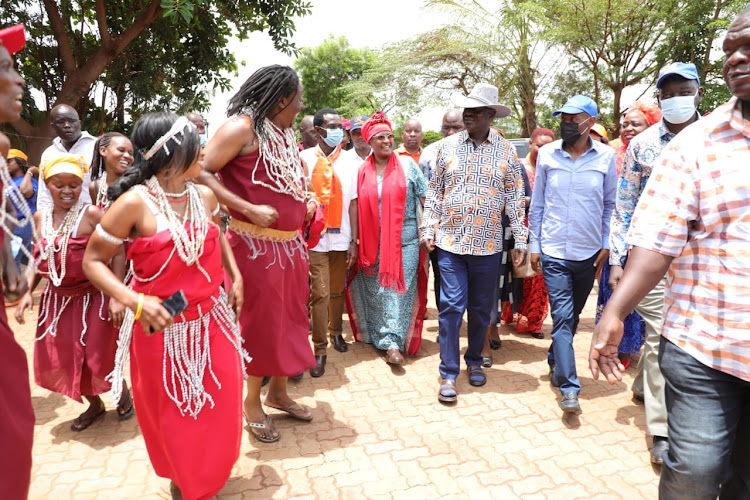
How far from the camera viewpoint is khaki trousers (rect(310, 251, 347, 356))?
4664 millimetres

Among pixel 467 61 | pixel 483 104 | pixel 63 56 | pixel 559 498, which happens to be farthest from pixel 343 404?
pixel 467 61

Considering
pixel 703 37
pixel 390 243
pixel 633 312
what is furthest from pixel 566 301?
pixel 703 37

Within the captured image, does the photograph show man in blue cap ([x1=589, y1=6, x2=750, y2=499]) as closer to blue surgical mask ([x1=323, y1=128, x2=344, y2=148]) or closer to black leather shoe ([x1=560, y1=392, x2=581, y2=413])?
black leather shoe ([x1=560, y1=392, x2=581, y2=413])

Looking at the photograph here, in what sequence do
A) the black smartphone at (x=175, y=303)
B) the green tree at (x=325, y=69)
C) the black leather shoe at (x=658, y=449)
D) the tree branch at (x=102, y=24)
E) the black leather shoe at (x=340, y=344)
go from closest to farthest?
the black smartphone at (x=175, y=303) → the black leather shoe at (x=658, y=449) → the black leather shoe at (x=340, y=344) → the tree branch at (x=102, y=24) → the green tree at (x=325, y=69)

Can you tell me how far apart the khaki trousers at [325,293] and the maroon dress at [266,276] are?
1.25 meters

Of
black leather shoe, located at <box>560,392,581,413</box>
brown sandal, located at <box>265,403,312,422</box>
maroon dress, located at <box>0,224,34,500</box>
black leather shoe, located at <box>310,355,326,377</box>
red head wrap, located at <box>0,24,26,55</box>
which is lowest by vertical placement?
black leather shoe, located at <box>310,355,326,377</box>

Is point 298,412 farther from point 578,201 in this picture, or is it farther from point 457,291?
point 578,201

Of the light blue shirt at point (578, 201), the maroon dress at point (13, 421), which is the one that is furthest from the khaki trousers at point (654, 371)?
the maroon dress at point (13, 421)

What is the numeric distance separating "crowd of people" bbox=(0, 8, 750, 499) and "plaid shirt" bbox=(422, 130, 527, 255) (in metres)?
0.02

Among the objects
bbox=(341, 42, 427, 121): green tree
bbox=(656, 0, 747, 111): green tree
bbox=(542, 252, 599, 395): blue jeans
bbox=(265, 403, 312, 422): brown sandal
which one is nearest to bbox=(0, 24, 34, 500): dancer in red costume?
bbox=(265, 403, 312, 422): brown sandal

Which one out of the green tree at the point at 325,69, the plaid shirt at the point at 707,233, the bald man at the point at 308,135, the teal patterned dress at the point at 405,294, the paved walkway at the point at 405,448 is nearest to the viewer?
the plaid shirt at the point at 707,233

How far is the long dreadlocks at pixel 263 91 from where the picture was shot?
3160 mm

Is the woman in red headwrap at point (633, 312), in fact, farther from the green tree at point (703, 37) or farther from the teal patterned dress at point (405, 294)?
the green tree at point (703, 37)

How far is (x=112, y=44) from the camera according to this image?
8.92 m
